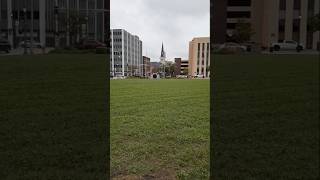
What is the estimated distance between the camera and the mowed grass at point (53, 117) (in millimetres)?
4156

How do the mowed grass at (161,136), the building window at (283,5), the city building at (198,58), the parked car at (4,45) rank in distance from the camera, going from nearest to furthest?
1. the building window at (283,5)
2. the city building at (198,58)
3. the parked car at (4,45)
4. the mowed grass at (161,136)

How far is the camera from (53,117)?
5.31 metres

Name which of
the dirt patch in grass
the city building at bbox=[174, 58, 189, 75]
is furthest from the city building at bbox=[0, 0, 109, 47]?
the dirt patch in grass

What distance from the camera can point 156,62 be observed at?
3.84m

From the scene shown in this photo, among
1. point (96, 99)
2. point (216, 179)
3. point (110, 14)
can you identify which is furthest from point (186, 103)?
point (110, 14)

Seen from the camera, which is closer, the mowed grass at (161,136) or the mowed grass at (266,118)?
the mowed grass at (266,118)

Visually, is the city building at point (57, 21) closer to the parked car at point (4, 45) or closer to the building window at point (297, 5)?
the parked car at point (4, 45)

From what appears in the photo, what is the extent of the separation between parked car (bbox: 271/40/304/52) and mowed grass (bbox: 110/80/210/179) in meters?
0.77

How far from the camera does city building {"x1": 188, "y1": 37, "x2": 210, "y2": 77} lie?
3684mm

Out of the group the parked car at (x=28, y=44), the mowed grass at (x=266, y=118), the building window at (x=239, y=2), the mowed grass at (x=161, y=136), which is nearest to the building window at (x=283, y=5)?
the building window at (x=239, y=2)

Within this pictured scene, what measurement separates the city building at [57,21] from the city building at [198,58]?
0.77m

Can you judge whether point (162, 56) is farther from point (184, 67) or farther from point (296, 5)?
point (296, 5)

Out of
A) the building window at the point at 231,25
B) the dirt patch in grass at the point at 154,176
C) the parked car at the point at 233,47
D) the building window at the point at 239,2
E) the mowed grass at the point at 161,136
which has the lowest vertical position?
the dirt patch in grass at the point at 154,176

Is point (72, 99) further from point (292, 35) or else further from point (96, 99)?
point (292, 35)
